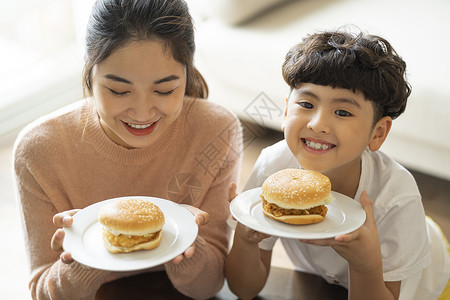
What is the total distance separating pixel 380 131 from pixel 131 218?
0.71 metres

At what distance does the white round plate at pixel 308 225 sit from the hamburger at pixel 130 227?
0.64 ft

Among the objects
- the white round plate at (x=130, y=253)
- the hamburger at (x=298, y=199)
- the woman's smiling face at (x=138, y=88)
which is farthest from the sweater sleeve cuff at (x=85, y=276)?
the hamburger at (x=298, y=199)

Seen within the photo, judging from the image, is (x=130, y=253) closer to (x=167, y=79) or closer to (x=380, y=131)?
(x=167, y=79)

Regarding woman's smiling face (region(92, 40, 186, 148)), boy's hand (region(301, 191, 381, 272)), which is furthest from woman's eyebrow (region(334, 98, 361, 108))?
woman's smiling face (region(92, 40, 186, 148))

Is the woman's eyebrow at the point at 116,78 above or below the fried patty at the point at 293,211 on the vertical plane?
above

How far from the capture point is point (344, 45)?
5.22 feet

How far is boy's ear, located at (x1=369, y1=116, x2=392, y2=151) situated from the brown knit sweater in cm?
44

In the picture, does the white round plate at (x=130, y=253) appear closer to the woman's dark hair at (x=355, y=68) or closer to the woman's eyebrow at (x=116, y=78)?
the woman's eyebrow at (x=116, y=78)

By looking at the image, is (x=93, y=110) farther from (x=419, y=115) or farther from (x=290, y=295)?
(x=419, y=115)

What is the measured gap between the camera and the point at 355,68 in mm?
1563

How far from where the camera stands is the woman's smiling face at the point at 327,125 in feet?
5.12

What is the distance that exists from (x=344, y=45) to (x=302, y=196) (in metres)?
0.41

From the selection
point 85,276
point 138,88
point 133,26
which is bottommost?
point 85,276

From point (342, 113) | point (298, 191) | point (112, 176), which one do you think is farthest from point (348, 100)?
point (112, 176)
